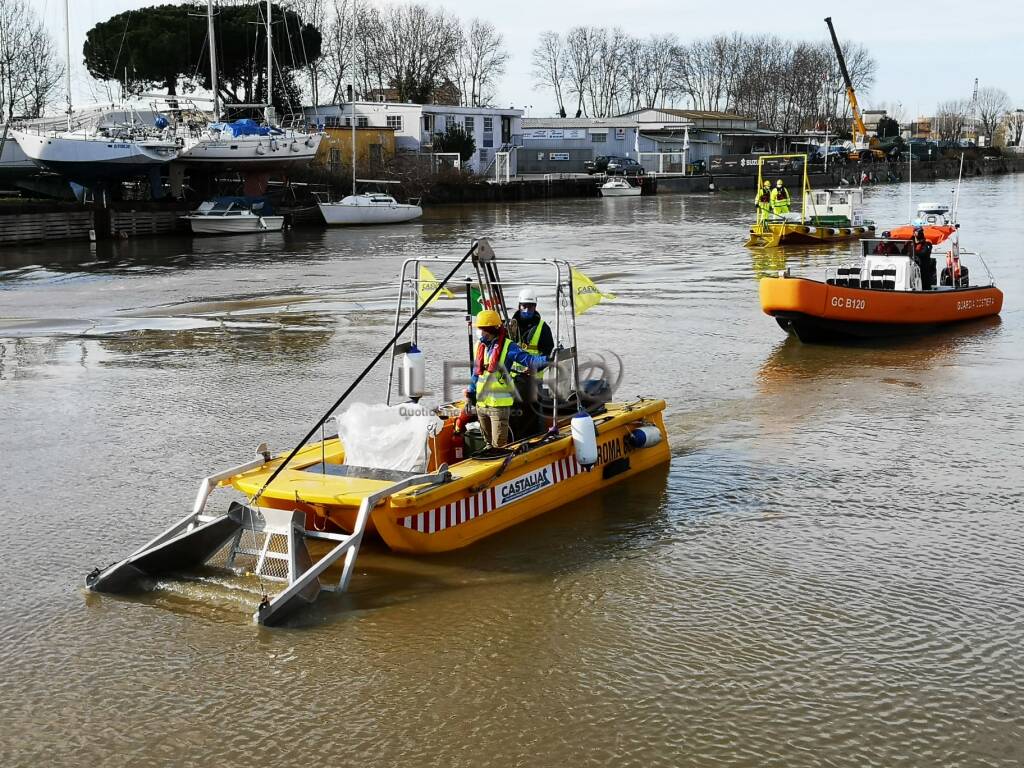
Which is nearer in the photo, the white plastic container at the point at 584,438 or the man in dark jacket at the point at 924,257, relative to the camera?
the white plastic container at the point at 584,438

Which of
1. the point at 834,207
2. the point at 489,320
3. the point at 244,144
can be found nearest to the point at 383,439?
the point at 489,320

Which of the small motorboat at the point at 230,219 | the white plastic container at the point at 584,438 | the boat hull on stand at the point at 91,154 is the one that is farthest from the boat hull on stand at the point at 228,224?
the white plastic container at the point at 584,438

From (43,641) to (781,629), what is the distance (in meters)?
4.86

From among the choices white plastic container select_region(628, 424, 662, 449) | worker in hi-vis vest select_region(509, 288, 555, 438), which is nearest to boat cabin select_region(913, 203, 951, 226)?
white plastic container select_region(628, 424, 662, 449)

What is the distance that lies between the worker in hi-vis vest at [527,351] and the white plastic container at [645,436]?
1.10 meters

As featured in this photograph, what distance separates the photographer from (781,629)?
7.59 meters

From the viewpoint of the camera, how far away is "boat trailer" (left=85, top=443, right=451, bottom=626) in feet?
25.6

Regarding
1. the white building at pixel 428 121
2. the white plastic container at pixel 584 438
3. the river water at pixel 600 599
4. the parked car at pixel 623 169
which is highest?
the white building at pixel 428 121

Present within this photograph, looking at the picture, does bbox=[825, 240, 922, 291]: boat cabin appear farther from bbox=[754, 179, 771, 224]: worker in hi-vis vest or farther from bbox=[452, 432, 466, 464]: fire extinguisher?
bbox=[754, 179, 771, 224]: worker in hi-vis vest

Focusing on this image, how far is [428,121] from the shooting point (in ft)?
238

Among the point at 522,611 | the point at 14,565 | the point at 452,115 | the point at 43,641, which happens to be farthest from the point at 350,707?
the point at 452,115

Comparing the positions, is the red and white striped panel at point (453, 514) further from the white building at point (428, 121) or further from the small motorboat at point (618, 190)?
the small motorboat at point (618, 190)

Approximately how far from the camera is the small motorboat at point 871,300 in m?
17.5

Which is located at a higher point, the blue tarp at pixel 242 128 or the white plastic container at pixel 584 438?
the blue tarp at pixel 242 128
